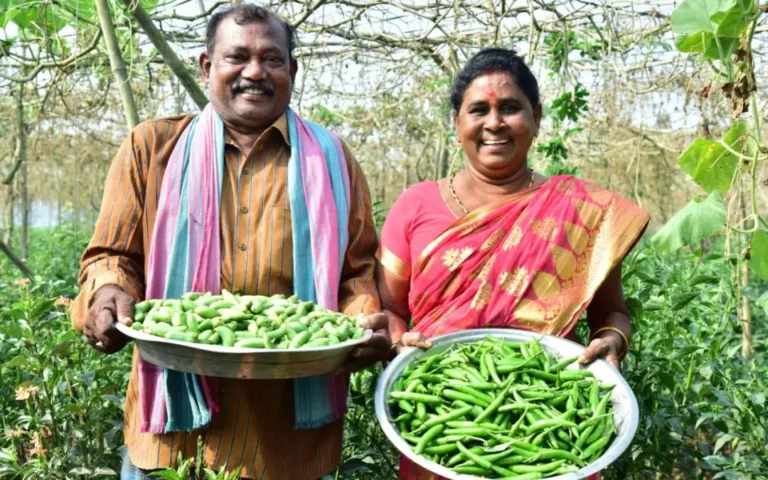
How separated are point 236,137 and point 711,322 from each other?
3.10 m

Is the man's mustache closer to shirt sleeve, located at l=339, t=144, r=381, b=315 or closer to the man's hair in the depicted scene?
the man's hair

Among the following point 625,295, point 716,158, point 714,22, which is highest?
point 714,22

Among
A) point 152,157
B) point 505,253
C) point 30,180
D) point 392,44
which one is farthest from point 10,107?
point 30,180

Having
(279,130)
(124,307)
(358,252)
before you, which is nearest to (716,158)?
(358,252)

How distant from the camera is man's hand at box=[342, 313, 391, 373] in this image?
202 centimetres

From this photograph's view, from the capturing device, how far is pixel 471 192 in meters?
2.56

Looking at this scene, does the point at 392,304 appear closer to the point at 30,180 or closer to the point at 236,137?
the point at 236,137

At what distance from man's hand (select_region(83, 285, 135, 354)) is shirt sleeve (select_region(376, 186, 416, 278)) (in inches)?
33.0

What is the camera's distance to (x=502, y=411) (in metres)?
2.07

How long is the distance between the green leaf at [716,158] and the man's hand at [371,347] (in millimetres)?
1064

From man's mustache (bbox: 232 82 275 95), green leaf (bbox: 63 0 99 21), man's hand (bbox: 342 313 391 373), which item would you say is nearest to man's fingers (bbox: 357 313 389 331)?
man's hand (bbox: 342 313 391 373)

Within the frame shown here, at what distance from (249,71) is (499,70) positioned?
31.2 inches

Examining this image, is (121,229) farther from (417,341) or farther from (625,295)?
(625,295)

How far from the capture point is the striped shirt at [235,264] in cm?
219
